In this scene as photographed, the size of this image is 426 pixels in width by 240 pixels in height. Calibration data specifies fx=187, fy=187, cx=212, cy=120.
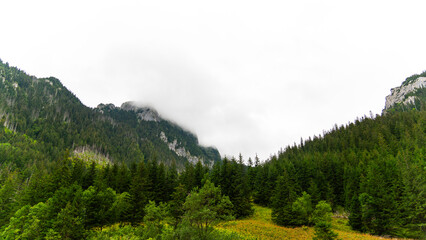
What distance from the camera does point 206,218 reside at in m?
18.4

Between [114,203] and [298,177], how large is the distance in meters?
54.1

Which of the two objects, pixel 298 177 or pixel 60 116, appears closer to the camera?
pixel 298 177

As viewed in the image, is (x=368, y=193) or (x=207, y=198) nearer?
(x=207, y=198)

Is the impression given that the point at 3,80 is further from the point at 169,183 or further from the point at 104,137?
the point at 169,183

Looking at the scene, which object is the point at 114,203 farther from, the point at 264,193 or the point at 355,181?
the point at 355,181

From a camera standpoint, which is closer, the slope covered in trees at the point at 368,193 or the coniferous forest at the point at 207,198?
the coniferous forest at the point at 207,198

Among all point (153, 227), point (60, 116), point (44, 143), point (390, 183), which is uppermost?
point (60, 116)

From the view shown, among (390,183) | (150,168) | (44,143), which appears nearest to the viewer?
(390,183)

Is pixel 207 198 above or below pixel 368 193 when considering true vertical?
above

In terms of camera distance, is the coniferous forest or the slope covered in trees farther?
the slope covered in trees

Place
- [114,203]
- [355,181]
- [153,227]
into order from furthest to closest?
[355,181]
[114,203]
[153,227]

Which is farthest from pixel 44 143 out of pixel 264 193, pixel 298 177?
pixel 298 177

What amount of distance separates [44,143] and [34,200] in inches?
5138

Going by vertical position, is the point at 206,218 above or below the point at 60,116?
below
